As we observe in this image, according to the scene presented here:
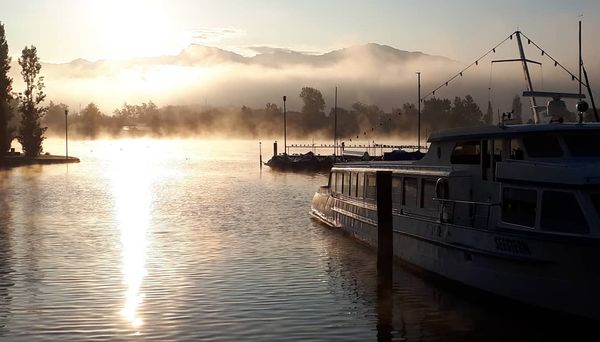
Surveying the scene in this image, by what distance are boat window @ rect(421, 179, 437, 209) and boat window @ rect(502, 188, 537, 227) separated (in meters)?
5.14

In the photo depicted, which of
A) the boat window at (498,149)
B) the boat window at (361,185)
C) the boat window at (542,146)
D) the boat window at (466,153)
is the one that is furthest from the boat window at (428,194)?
the boat window at (361,185)

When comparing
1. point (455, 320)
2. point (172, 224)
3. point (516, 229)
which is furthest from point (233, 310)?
point (172, 224)

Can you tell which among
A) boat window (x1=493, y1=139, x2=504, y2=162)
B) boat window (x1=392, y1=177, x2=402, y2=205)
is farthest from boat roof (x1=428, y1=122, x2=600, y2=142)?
boat window (x1=392, y1=177, x2=402, y2=205)

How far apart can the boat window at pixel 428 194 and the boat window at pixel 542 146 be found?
5.08 metres

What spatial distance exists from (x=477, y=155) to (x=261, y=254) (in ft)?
38.8

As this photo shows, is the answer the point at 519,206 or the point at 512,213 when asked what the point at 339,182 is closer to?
the point at 512,213

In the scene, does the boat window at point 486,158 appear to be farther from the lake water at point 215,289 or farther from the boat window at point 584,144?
the lake water at point 215,289

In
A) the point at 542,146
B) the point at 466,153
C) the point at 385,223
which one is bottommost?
the point at 385,223

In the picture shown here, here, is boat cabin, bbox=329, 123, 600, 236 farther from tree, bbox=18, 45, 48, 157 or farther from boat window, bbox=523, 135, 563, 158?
tree, bbox=18, 45, 48, 157

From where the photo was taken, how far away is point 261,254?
110 feet

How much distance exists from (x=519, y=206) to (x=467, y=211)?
345cm

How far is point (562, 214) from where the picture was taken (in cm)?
2084

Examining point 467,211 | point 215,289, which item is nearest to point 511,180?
point 467,211

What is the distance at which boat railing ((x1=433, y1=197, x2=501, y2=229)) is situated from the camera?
24.4 meters
